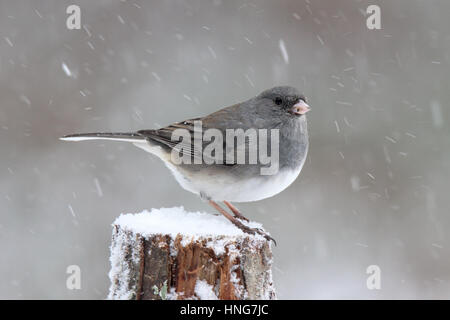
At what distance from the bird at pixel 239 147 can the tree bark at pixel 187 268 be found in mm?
423

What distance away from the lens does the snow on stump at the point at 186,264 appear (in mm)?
2152

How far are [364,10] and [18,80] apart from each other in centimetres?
390

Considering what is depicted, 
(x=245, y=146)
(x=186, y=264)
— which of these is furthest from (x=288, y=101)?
(x=186, y=264)

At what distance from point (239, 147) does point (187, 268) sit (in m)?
0.91

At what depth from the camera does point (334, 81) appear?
532 cm

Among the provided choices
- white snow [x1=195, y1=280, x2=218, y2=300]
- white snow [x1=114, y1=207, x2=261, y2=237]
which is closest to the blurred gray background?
white snow [x1=114, y1=207, x2=261, y2=237]

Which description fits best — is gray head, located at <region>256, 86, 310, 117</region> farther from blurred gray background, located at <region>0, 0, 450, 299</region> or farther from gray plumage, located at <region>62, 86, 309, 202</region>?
blurred gray background, located at <region>0, 0, 450, 299</region>

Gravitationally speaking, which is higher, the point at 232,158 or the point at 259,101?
the point at 259,101

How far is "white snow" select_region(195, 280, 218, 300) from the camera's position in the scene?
2.14 meters

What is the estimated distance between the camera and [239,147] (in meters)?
2.83

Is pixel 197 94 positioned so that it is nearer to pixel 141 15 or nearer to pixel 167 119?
pixel 167 119

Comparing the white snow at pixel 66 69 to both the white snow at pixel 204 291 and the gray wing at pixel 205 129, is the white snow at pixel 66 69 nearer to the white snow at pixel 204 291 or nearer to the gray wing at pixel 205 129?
the gray wing at pixel 205 129
